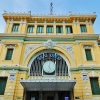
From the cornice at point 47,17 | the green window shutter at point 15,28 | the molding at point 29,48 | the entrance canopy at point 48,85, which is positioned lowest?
the entrance canopy at point 48,85

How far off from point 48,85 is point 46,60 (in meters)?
4.09

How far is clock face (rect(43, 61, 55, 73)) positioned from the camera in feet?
66.7

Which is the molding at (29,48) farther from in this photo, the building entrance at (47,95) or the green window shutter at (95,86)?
the green window shutter at (95,86)

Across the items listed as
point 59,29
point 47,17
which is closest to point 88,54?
Result: point 59,29

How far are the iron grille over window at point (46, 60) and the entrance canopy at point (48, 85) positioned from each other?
2.10m

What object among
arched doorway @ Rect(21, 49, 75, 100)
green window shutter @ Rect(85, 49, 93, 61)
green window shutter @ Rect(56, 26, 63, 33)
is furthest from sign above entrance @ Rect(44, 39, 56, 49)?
green window shutter @ Rect(85, 49, 93, 61)

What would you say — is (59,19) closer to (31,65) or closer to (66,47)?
(66,47)

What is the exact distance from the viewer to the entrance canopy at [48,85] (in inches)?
682

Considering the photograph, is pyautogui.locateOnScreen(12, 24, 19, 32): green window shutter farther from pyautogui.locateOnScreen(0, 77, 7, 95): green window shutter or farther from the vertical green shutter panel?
the vertical green shutter panel

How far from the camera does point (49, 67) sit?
808 inches

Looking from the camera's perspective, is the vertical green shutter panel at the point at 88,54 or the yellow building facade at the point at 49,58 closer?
the yellow building facade at the point at 49,58

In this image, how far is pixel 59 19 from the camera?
24.7 metres

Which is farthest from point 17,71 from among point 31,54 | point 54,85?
point 54,85

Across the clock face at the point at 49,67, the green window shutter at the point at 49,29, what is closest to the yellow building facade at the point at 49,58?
the clock face at the point at 49,67
